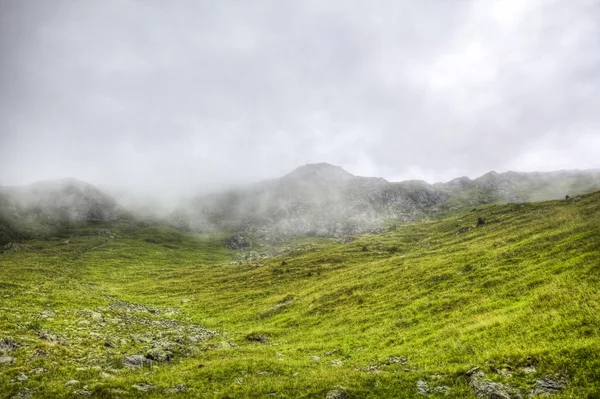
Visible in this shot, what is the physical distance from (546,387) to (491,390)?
2401 millimetres

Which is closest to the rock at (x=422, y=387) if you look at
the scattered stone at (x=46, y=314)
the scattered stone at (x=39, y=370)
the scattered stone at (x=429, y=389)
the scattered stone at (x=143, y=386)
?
the scattered stone at (x=429, y=389)

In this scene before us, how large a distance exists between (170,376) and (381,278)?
130ft

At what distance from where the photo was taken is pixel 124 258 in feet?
519

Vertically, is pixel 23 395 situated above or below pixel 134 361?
above

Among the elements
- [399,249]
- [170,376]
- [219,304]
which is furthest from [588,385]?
[399,249]

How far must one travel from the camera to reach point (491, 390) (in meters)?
15.9

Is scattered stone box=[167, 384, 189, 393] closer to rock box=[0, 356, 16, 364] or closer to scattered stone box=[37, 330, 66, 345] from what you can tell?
rock box=[0, 356, 16, 364]

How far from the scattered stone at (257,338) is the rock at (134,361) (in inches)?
555

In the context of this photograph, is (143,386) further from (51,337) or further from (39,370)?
(51,337)

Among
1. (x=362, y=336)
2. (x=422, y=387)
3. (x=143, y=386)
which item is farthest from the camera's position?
(x=362, y=336)

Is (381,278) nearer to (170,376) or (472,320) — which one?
(472,320)

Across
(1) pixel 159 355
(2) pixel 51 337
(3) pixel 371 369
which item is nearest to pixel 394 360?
(3) pixel 371 369

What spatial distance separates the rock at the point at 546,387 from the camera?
592 inches

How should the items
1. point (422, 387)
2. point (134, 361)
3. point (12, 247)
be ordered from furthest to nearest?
1. point (12, 247)
2. point (134, 361)
3. point (422, 387)
